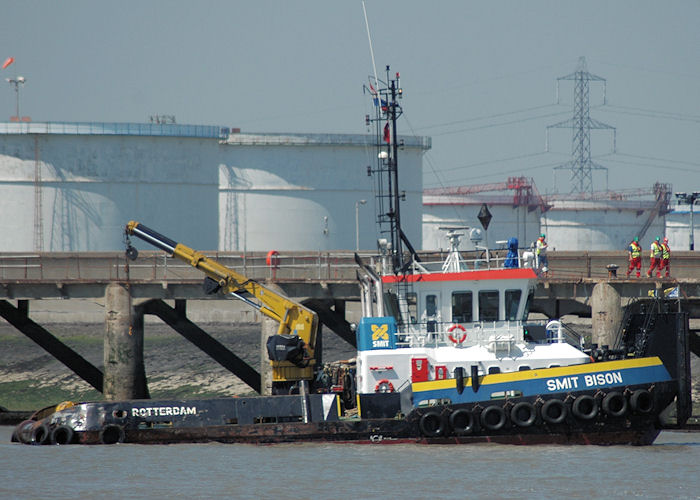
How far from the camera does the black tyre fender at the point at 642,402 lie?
21.5 m

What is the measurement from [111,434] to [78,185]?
21.0 meters

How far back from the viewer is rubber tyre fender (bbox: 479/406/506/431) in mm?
21641

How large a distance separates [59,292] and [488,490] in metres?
15.7

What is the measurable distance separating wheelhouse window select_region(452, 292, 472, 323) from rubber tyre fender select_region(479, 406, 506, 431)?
1969 millimetres

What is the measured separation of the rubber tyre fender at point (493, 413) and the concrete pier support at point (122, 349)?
10214 mm

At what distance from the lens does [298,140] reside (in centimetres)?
4947

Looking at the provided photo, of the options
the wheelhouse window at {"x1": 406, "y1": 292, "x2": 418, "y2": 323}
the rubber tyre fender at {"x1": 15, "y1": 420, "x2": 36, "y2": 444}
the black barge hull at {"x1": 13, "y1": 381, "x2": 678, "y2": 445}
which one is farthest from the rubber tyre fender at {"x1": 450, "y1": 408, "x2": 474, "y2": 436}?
the rubber tyre fender at {"x1": 15, "y1": 420, "x2": 36, "y2": 444}

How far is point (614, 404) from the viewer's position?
21.6 metres

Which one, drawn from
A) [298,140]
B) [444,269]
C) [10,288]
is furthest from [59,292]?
[298,140]

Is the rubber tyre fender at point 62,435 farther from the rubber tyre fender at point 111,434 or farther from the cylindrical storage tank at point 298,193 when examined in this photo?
the cylindrical storage tank at point 298,193

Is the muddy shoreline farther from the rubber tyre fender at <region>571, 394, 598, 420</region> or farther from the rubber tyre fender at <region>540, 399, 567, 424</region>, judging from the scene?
the rubber tyre fender at <region>571, 394, 598, 420</region>

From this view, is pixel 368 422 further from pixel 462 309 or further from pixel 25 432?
pixel 25 432

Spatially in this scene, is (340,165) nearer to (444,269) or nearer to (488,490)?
(444,269)

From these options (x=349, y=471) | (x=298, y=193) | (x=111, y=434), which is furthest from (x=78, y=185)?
(x=349, y=471)
